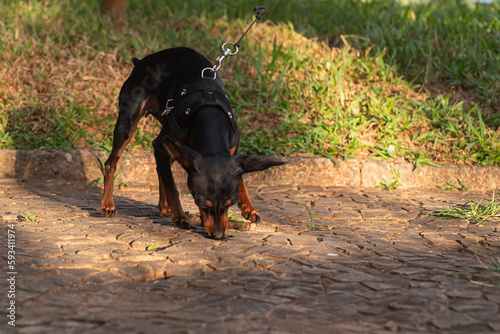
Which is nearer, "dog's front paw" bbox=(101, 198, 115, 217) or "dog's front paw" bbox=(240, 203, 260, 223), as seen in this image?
"dog's front paw" bbox=(240, 203, 260, 223)

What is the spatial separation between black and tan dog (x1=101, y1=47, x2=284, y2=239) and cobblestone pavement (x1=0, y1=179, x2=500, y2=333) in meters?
0.21

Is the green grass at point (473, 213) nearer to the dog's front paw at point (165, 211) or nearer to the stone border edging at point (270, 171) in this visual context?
the stone border edging at point (270, 171)

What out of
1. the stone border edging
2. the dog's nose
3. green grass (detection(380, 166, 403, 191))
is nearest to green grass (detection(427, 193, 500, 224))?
green grass (detection(380, 166, 403, 191))

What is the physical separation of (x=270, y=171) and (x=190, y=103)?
2067mm

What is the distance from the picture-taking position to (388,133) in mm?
6523

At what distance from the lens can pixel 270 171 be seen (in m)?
6.03

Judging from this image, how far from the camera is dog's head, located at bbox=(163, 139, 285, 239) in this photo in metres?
3.67

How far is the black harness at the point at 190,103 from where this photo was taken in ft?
13.4

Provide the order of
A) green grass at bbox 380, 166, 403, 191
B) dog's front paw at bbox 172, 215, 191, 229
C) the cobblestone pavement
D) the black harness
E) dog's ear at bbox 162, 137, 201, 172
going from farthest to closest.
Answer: green grass at bbox 380, 166, 403, 191, dog's front paw at bbox 172, 215, 191, 229, the black harness, dog's ear at bbox 162, 137, 201, 172, the cobblestone pavement

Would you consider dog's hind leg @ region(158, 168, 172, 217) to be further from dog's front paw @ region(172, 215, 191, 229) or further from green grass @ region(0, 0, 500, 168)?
green grass @ region(0, 0, 500, 168)

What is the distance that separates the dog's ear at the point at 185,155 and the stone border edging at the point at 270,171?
2.26 metres

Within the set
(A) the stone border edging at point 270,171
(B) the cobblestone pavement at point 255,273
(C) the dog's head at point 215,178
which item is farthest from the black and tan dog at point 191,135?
(A) the stone border edging at point 270,171

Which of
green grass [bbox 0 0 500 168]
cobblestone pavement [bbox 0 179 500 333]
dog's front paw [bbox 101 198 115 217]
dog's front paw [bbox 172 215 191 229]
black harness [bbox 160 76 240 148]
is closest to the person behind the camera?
cobblestone pavement [bbox 0 179 500 333]

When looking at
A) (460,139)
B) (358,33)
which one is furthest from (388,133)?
(358,33)
